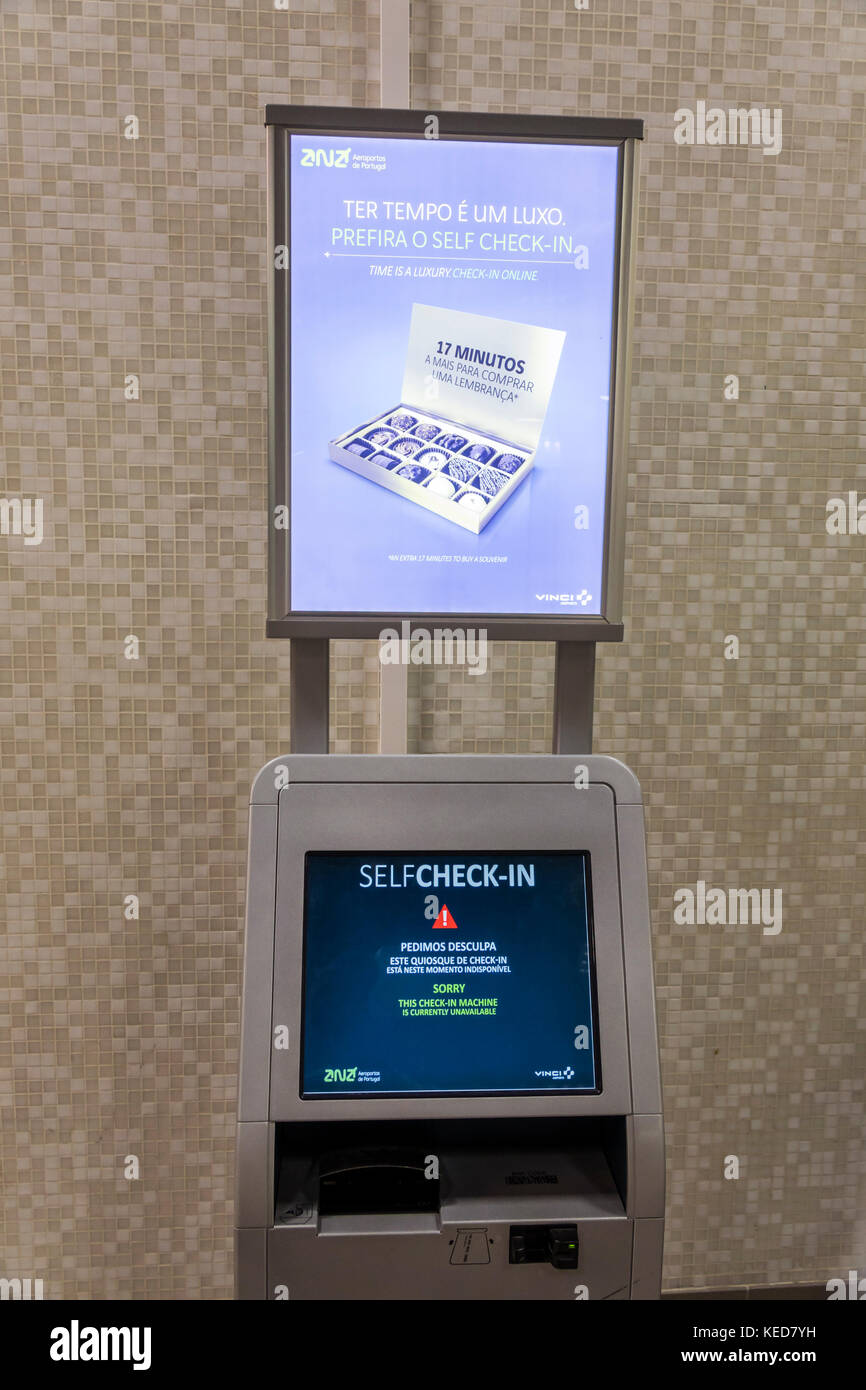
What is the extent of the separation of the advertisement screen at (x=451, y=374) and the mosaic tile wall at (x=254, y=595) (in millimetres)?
816

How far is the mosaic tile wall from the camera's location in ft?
6.64

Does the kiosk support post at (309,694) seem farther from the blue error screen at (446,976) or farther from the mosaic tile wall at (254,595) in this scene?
the mosaic tile wall at (254,595)

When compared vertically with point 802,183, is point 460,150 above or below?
below

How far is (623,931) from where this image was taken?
50.6 inches

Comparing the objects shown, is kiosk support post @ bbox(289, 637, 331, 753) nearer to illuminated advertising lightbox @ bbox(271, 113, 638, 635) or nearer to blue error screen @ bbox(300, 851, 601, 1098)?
illuminated advertising lightbox @ bbox(271, 113, 638, 635)

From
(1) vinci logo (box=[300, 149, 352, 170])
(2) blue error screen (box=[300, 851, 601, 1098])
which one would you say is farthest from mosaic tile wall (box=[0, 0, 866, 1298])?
(2) blue error screen (box=[300, 851, 601, 1098])

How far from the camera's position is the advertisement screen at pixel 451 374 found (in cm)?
131

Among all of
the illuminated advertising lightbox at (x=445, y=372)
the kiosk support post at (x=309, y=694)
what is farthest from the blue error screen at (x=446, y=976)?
the illuminated advertising lightbox at (x=445, y=372)

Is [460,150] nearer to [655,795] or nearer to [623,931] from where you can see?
[623,931]

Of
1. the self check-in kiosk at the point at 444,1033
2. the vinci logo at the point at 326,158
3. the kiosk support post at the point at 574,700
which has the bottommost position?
the self check-in kiosk at the point at 444,1033

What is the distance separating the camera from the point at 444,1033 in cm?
125

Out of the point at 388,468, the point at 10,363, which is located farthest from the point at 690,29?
the point at 10,363
